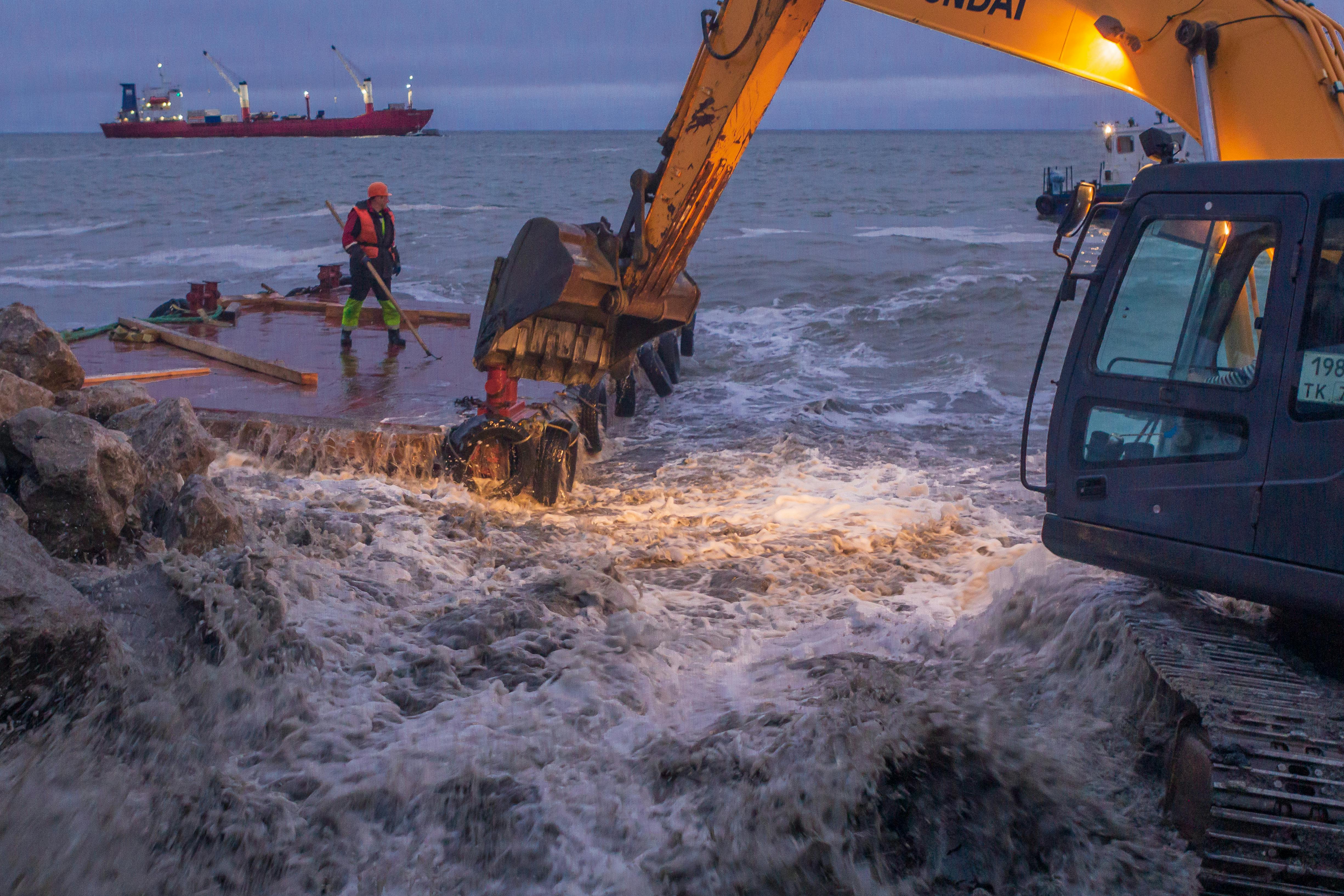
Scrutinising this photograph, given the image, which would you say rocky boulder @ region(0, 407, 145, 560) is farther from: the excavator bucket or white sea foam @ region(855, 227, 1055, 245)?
white sea foam @ region(855, 227, 1055, 245)

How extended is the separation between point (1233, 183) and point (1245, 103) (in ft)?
3.07

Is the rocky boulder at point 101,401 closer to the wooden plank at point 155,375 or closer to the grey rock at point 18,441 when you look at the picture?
the grey rock at point 18,441

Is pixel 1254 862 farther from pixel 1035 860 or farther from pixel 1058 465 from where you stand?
pixel 1058 465

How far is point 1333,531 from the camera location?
3188 millimetres

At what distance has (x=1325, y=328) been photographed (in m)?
3.33

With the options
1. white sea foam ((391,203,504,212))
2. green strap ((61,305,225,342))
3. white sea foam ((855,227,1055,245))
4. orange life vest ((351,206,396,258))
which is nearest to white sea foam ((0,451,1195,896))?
orange life vest ((351,206,396,258))

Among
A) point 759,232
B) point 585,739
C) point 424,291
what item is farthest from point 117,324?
point 759,232

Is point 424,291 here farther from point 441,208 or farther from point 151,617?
point 441,208

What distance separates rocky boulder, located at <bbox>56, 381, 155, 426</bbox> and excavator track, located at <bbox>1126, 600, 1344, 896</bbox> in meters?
6.46

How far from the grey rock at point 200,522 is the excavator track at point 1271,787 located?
14.4ft

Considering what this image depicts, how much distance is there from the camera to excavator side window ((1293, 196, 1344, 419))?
129 inches

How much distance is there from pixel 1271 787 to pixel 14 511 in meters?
5.18

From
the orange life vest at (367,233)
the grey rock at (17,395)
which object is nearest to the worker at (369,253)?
the orange life vest at (367,233)

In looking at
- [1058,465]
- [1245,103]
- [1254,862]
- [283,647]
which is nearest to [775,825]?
[1254,862]
